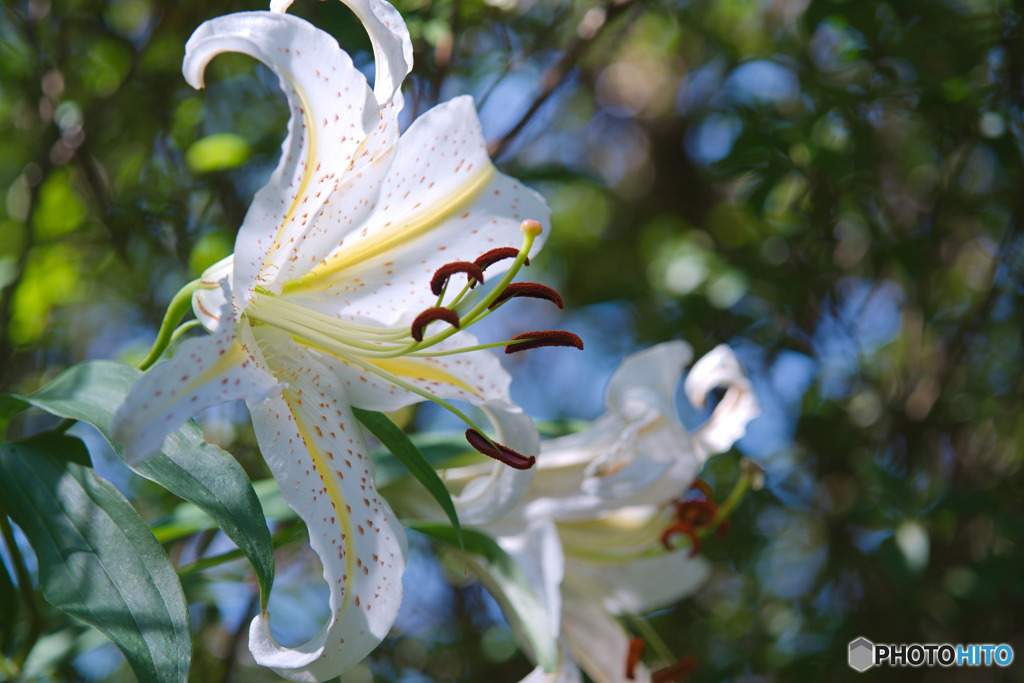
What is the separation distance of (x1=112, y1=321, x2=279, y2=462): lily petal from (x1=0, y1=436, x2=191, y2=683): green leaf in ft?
0.50

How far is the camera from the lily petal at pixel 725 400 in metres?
1.26

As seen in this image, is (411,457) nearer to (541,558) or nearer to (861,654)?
(541,558)

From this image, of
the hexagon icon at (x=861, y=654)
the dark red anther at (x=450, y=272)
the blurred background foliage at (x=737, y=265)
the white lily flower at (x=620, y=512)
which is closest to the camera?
the dark red anther at (x=450, y=272)

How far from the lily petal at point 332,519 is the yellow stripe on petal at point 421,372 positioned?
0.24 ft

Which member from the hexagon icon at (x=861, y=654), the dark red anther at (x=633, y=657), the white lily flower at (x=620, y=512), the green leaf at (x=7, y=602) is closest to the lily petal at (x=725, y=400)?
the white lily flower at (x=620, y=512)

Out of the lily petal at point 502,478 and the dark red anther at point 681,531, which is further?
the dark red anther at point 681,531

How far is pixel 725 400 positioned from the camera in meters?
1.31

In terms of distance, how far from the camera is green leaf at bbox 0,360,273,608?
2.10 feet

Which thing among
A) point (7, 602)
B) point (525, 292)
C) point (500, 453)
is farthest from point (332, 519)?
point (7, 602)

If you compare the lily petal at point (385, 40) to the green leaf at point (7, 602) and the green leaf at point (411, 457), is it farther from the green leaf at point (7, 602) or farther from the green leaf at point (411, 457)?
the green leaf at point (7, 602)

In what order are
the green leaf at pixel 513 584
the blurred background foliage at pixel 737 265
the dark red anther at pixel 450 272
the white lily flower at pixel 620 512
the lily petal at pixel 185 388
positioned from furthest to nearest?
1. the blurred background foliage at pixel 737 265
2. the white lily flower at pixel 620 512
3. the green leaf at pixel 513 584
4. the dark red anther at pixel 450 272
5. the lily petal at pixel 185 388

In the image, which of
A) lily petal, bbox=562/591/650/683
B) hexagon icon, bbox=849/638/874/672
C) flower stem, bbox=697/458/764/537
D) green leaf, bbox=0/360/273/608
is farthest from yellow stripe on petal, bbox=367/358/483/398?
hexagon icon, bbox=849/638/874/672

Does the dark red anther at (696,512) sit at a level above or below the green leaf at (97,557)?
below

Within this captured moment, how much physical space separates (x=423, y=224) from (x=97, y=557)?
0.41m
